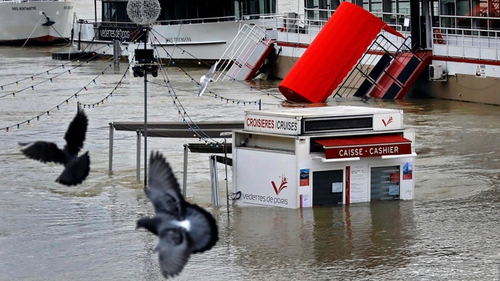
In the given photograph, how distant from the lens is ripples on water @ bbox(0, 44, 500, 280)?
15.3 meters

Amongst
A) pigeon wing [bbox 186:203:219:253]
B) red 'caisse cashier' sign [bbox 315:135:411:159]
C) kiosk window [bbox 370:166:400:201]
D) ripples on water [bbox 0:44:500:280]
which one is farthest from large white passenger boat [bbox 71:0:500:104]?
pigeon wing [bbox 186:203:219:253]

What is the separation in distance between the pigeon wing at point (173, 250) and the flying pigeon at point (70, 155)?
80.9 inches

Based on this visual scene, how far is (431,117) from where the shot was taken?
3362cm

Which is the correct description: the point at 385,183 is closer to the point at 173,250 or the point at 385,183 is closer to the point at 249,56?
the point at 173,250

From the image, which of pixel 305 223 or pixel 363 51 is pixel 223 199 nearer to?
pixel 305 223

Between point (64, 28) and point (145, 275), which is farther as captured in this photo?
point (64, 28)

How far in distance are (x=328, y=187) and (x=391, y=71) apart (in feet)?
68.2

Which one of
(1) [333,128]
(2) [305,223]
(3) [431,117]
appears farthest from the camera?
(3) [431,117]

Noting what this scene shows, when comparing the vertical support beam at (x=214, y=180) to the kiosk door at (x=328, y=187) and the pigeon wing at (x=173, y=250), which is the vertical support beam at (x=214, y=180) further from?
the pigeon wing at (x=173, y=250)

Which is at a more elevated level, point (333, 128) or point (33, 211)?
point (333, 128)

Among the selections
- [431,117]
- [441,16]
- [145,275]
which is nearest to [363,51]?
[441,16]

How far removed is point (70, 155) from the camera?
36.2ft

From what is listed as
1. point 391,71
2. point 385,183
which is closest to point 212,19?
point 391,71

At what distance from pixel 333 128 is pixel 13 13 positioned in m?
62.5
